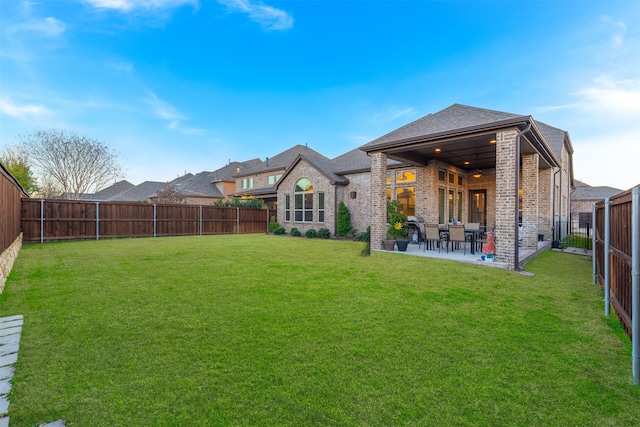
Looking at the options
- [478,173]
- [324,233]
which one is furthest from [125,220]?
[478,173]

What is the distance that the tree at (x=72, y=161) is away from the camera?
80.0 ft

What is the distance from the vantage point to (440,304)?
4.72 m

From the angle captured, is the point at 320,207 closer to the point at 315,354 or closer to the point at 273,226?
the point at 273,226

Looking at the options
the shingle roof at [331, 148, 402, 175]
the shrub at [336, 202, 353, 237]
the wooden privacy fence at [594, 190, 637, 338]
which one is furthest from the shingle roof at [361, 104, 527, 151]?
the shrub at [336, 202, 353, 237]

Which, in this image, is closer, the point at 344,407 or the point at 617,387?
the point at 344,407

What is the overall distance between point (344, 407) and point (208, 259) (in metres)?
7.69

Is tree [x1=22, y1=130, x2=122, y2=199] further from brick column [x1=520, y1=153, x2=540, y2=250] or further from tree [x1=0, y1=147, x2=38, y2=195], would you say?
brick column [x1=520, y1=153, x2=540, y2=250]

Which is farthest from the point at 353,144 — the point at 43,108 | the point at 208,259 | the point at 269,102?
the point at 43,108

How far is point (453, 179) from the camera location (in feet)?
47.8

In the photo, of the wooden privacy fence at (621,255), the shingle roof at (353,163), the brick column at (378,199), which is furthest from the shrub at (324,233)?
the wooden privacy fence at (621,255)

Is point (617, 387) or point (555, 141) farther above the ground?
point (555, 141)

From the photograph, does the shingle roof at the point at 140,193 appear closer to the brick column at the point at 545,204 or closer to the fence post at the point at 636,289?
the brick column at the point at 545,204

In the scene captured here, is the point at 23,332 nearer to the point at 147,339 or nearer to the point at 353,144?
the point at 147,339

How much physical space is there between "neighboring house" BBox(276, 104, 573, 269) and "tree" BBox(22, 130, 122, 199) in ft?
61.7
